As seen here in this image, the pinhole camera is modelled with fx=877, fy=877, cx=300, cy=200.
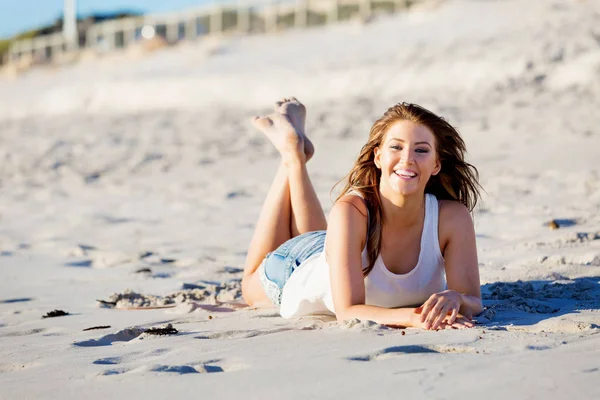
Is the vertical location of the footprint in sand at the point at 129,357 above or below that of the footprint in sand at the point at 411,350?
below

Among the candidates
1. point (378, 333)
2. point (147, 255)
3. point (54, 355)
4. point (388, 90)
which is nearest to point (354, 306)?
point (378, 333)

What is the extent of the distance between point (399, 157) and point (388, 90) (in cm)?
882

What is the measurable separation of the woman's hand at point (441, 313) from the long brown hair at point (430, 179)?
0.34 meters

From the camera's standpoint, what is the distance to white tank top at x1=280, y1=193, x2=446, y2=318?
134 inches

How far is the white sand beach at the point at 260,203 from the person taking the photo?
2.66 metres

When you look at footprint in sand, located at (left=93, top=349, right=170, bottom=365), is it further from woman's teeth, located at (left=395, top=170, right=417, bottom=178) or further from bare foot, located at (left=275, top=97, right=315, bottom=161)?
bare foot, located at (left=275, top=97, right=315, bottom=161)

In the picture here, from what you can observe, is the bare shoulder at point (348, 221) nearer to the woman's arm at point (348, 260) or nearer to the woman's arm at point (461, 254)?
the woman's arm at point (348, 260)

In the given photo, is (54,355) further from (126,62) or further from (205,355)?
(126,62)

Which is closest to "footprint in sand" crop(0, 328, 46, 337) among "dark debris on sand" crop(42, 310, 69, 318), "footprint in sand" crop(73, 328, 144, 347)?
"dark debris on sand" crop(42, 310, 69, 318)

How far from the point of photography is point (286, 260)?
395cm

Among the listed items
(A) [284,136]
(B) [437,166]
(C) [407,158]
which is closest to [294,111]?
(A) [284,136]

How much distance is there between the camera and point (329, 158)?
344 inches

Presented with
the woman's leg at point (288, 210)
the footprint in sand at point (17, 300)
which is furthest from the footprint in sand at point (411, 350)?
the footprint in sand at point (17, 300)

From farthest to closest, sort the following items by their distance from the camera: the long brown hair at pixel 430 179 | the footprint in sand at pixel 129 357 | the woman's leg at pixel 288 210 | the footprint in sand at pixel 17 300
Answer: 1. the footprint in sand at pixel 17 300
2. the woman's leg at pixel 288 210
3. the long brown hair at pixel 430 179
4. the footprint in sand at pixel 129 357
